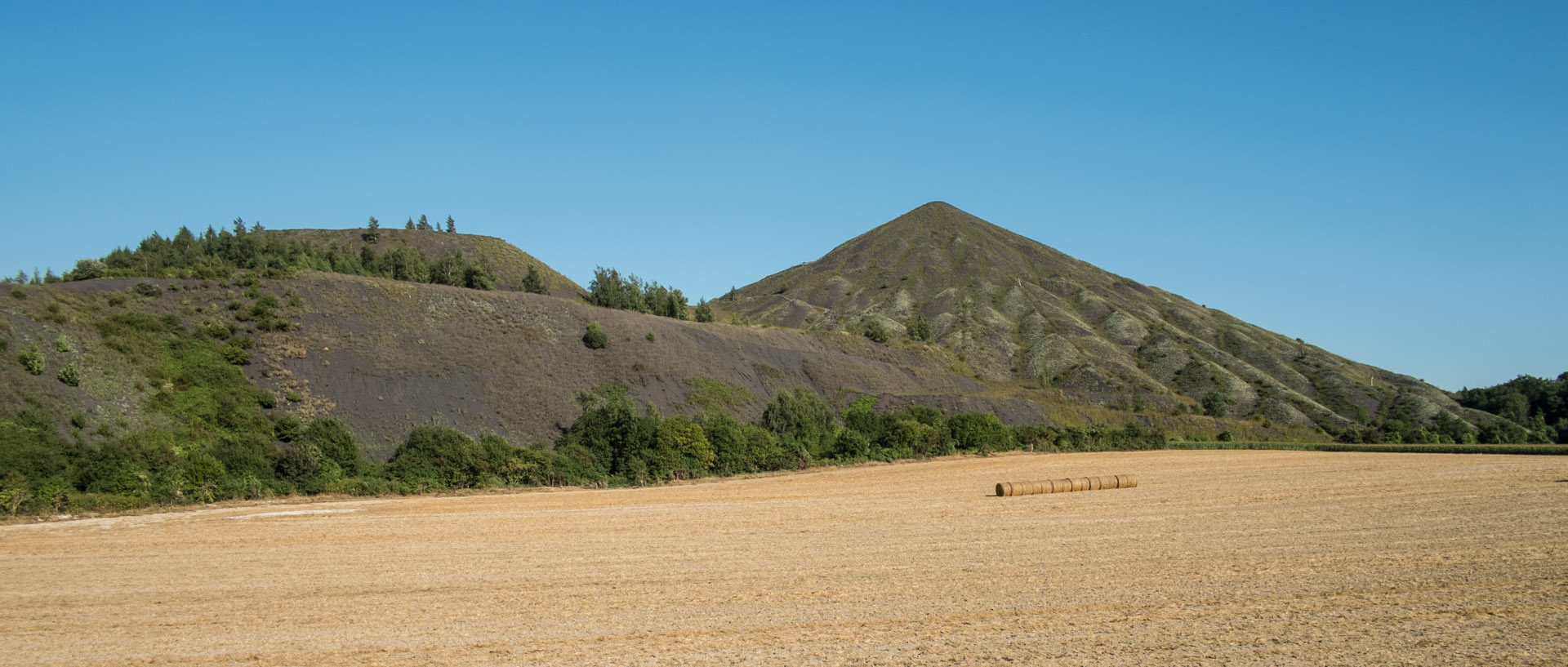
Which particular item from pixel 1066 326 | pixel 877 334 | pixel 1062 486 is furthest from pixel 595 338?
pixel 1066 326

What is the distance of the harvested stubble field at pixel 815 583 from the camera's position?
38.8 ft

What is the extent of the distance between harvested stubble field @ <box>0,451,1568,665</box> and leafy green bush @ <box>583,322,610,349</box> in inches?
1238

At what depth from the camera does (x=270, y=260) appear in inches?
2505

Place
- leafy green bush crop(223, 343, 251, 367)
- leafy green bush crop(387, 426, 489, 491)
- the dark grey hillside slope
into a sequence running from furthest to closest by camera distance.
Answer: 1. the dark grey hillside slope
2. leafy green bush crop(223, 343, 251, 367)
3. leafy green bush crop(387, 426, 489, 491)

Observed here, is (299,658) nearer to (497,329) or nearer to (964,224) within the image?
(497,329)

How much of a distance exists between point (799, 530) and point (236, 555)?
13136 mm

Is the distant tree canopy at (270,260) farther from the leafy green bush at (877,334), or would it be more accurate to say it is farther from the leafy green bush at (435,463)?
the leafy green bush at (877,334)

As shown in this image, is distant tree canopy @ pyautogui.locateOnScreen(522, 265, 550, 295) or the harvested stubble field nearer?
the harvested stubble field

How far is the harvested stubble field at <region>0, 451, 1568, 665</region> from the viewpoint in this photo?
1184cm

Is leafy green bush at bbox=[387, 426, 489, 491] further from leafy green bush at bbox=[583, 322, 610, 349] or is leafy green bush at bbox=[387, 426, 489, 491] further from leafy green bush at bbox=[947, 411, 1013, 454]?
leafy green bush at bbox=[947, 411, 1013, 454]

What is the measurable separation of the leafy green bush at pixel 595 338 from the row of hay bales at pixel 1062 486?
35279 mm

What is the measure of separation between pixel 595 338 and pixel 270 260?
78.0 feet

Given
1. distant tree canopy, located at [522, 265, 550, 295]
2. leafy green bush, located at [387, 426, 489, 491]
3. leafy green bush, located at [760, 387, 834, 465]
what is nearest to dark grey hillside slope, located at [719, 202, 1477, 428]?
distant tree canopy, located at [522, 265, 550, 295]

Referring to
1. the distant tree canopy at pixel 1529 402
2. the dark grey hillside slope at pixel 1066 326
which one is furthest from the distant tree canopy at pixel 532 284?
the distant tree canopy at pixel 1529 402
